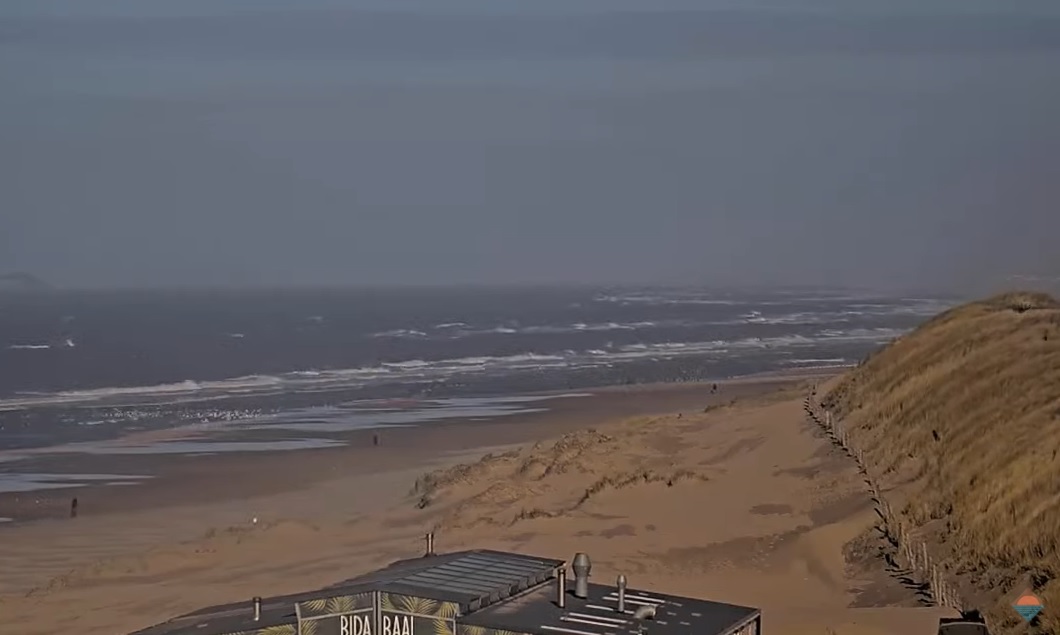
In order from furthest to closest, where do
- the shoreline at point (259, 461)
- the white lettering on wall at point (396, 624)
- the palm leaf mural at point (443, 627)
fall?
the shoreline at point (259, 461)
the white lettering on wall at point (396, 624)
the palm leaf mural at point (443, 627)

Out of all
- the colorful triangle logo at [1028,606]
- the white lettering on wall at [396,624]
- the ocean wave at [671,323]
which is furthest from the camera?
the ocean wave at [671,323]

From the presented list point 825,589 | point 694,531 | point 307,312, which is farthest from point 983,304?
point 307,312

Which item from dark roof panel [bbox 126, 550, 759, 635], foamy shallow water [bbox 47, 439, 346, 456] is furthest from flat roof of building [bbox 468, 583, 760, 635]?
foamy shallow water [bbox 47, 439, 346, 456]

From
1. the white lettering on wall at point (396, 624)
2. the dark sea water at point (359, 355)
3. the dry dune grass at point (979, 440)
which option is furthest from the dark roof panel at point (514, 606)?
the dark sea water at point (359, 355)

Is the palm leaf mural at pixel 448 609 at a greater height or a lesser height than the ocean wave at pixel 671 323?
lesser

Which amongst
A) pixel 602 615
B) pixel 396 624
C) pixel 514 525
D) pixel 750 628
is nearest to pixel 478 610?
pixel 396 624

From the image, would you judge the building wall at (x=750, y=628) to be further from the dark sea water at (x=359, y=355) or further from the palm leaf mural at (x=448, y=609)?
the dark sea water at (x=359, y=355)
